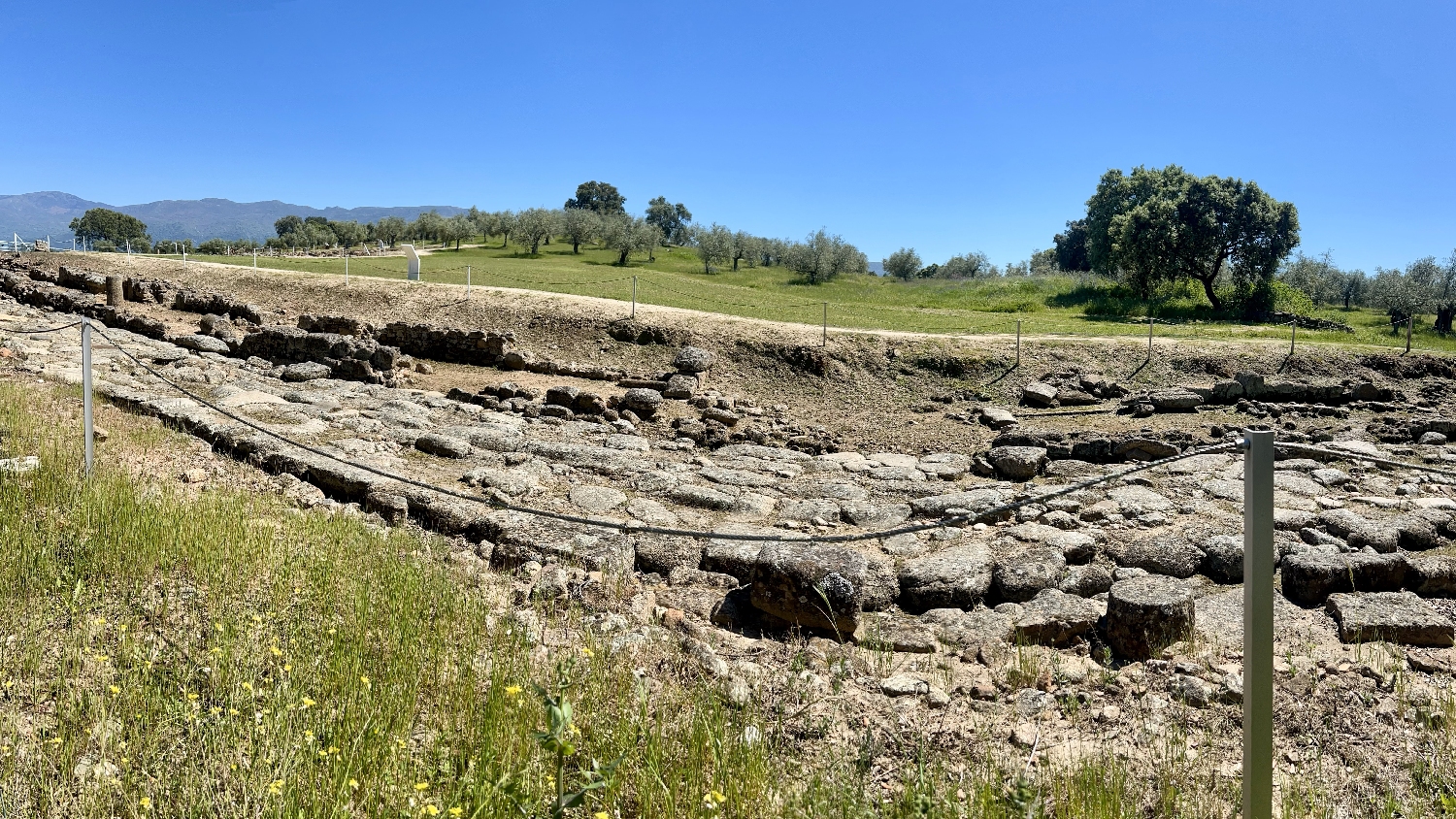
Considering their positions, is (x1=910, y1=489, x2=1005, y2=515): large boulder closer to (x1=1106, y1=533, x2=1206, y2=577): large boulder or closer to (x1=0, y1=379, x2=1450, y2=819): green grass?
(x1=1106, y1=533, x2=1206, y2=577): large boulder

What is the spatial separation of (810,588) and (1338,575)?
14.0 feet

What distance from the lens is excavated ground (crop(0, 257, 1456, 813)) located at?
462cm

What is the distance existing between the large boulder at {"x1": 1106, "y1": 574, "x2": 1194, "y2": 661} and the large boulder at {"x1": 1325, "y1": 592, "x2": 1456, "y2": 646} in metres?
1.06

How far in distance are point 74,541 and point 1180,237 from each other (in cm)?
3947

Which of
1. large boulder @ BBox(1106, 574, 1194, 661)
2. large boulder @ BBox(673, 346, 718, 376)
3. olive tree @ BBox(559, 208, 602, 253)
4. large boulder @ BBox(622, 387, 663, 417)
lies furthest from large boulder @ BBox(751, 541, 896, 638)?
olive tree @ BBox(559, 208, 602, 253)

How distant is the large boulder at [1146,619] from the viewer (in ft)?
18.3

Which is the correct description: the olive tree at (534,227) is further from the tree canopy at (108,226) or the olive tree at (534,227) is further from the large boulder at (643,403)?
the tree canopy at (108,226)

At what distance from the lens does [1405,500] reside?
9.26 meters

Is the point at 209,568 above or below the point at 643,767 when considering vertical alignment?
above

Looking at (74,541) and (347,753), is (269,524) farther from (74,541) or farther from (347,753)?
(347,753)

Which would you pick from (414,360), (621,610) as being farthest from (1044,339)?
(621,610)

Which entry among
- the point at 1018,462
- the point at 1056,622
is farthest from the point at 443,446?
the point at 1018,462

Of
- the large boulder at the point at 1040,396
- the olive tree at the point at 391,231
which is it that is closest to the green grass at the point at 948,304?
the large boulder at the point at 1040,396

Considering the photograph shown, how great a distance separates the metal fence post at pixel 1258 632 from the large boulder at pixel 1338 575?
419cm
